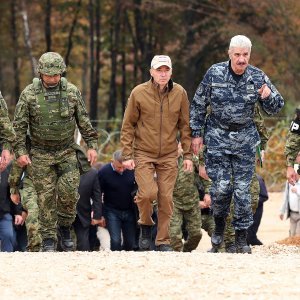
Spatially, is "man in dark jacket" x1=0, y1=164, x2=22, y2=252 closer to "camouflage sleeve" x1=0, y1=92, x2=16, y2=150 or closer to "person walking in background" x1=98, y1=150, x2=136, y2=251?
"person walking in background" x1=98, y1=150, x2=136, y2=251

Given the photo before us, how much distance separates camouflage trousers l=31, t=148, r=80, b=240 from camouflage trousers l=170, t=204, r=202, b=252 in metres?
3.09

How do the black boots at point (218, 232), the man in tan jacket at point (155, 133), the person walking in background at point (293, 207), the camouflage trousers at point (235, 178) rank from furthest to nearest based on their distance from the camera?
the person walking in background at point (293, 207), the black boots at point (218, 232), the man in tan jacket at point (155, 133), the camouflage trousers at point (235, 178)

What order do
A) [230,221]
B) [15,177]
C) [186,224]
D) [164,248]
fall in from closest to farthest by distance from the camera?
[164,248]
[15,177]
[230,221]
[186,224]

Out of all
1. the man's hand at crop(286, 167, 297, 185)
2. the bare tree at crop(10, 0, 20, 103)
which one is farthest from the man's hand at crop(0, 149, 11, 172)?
the bare tree at crop(10, 0, 20, 103)

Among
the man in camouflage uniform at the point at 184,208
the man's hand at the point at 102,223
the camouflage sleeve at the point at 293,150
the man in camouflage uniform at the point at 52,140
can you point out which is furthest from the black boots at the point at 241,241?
the man's hand at the point at 102,223

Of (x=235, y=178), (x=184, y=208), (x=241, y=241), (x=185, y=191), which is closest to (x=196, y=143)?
(x=235, y=178)

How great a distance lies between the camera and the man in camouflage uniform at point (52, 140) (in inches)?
525

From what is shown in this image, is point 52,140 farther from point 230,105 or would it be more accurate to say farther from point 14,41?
point 14,41

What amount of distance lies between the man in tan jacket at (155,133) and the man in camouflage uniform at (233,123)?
0.23 m

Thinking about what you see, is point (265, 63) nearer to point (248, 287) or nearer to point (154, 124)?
point (154, 124)

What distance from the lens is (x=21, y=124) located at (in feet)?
43.9

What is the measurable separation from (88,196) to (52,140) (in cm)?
400

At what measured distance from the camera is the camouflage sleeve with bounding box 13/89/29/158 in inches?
525

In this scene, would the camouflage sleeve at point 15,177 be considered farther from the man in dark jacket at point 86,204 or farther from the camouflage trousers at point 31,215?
the man in dark jacket at point 86,204
